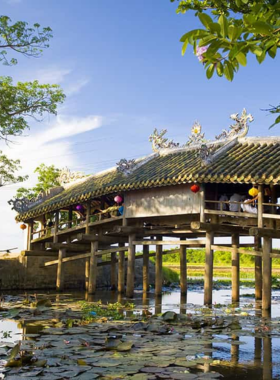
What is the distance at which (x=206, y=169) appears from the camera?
13477mm

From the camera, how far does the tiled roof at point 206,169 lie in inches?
497

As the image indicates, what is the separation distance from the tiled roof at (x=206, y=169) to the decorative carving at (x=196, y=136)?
0.34 meters

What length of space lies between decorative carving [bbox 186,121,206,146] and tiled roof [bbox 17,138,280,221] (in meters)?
0.34

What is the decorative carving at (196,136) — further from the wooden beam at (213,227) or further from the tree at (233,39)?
the tree at (233,39)

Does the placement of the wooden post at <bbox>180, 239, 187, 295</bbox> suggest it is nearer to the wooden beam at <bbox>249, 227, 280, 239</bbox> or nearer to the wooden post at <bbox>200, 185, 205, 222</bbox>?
the wooden post at <bbox>200, 185, 205, 222</bbox>

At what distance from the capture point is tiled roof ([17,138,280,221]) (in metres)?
12.6

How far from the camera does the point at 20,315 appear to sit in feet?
32.0

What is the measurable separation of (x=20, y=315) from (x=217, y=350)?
4.82m

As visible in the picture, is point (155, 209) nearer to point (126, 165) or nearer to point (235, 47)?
point (126, 165)

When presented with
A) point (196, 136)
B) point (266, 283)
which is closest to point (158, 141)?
point (196, 136)

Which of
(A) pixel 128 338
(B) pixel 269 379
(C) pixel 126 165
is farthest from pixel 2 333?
(C) pixel 126 165

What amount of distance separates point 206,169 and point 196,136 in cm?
406

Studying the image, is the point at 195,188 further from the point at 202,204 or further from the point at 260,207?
the point at 260,207

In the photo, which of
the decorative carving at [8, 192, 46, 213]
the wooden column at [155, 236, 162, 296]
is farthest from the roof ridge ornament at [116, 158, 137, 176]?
the decorative carving at [8, 192, 46, 213]
